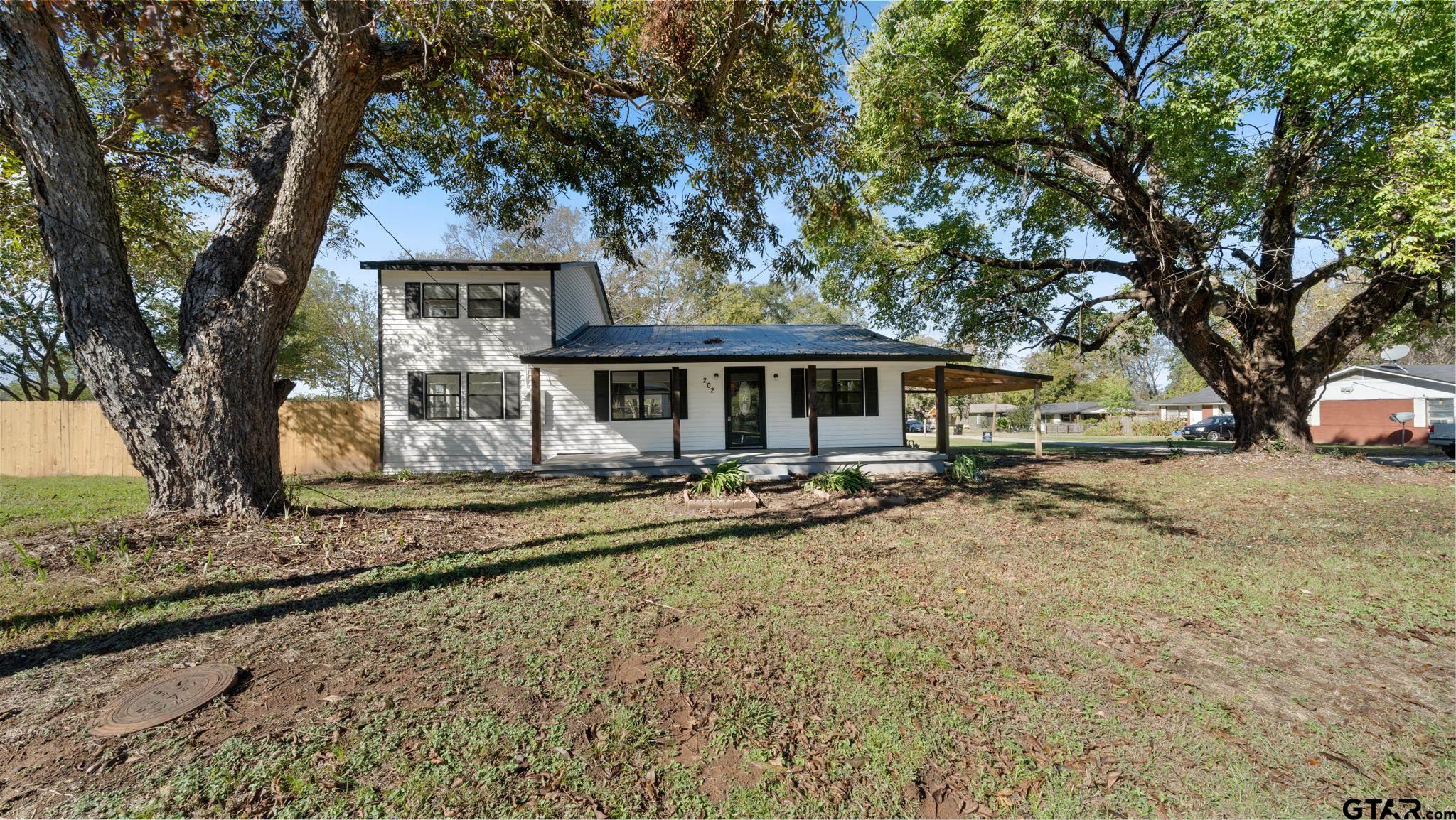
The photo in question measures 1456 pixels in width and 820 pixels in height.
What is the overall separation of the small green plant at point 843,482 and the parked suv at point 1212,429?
2667 centimetres

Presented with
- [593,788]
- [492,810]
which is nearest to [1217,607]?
Result: [593,788]

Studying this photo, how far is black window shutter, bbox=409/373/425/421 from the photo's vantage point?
12.3 meters

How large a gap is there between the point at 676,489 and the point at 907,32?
401 inches

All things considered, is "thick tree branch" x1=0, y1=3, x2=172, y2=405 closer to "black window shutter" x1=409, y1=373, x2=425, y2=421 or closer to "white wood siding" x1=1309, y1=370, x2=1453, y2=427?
"black window shutter" x1=409, y1=373, x2=425, y2=421

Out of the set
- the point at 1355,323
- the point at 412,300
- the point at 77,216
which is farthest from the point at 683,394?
the point at 1355,323

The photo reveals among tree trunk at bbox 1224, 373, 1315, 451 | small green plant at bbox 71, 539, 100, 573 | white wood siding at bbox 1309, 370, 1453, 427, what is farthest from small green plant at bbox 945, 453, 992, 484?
white wood siding at bbox 1309, 370, 1453, 427

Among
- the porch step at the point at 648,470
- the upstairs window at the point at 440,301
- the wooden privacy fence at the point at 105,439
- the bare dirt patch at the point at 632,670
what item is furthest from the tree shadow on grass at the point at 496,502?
the bare dirt patch at the point at 632,670

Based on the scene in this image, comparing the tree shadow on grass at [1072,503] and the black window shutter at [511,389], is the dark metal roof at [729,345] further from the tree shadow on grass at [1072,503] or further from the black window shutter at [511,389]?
the tree shadow on grass at [1072,503]

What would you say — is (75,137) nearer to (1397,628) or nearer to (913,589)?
(913,589)

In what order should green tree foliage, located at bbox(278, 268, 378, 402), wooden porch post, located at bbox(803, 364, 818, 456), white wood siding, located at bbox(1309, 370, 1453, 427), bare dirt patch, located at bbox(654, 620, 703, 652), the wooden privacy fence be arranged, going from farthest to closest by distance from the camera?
green tree foliage, located at bbox(278, 268, 378, 402) < white wood siding, located at bbox(1309, 370, 1453, 427) < the wooden privacy fence < wooden porch post, located at bbox(803, 364, 818, 456) < bare dirt patch, located at bbox(654, 620, 703, 652)

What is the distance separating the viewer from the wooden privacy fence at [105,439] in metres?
12.2

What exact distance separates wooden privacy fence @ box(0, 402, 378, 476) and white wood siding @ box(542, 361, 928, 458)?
14.3 feet

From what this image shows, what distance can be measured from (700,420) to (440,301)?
6.83m

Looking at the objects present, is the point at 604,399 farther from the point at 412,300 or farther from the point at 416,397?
the point at 412,300
